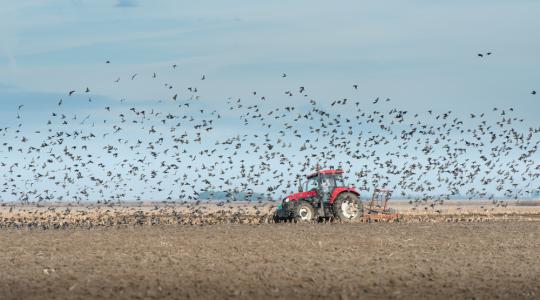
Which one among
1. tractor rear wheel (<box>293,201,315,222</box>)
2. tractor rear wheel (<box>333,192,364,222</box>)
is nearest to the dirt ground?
tractor rear wheel (<box>333,192,364,222</box>)

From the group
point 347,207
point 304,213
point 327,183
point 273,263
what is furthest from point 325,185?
point 273,263

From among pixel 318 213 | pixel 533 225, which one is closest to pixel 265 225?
pixel 318 213

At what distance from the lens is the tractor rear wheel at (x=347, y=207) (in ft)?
125

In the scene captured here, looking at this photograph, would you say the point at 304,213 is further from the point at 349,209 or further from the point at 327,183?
the point at 349,209

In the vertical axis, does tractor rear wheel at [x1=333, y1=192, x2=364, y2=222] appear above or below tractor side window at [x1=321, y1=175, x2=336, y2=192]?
below

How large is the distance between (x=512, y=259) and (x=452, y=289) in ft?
21.0

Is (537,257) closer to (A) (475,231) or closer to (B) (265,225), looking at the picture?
(A) (475,231)

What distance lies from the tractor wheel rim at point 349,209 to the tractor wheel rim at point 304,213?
1421 mm

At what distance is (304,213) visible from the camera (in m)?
38.4

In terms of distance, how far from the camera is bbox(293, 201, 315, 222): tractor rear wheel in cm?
3822

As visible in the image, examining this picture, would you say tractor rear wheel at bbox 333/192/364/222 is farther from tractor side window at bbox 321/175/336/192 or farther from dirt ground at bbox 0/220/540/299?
dirt ground at bbox 0/220/540/299

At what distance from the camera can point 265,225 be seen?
126ft

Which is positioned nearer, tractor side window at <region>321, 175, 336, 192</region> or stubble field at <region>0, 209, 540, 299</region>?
stubble field at <region>0, 209, 540, 299</region>

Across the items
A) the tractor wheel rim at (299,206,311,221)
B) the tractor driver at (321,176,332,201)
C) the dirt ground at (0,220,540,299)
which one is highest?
the tractor driver at (321,176,332,201)
